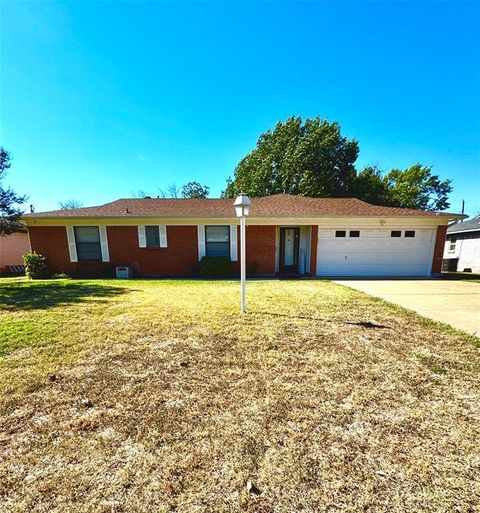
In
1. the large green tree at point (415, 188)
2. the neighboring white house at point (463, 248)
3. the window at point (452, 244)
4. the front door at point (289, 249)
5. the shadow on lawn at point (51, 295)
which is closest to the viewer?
the shadow on lawn at point (51, 295)

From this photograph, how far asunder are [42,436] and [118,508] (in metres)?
1.04

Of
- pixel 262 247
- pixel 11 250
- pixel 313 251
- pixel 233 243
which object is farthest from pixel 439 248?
pixel 11 250

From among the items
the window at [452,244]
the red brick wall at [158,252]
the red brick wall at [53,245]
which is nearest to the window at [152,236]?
the red brick wall at [158,252]

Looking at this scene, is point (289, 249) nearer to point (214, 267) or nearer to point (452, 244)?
point (214, 267)

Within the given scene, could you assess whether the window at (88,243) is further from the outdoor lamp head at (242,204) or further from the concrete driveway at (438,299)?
the concrete driveway at (438,299)

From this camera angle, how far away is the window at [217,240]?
11.5m

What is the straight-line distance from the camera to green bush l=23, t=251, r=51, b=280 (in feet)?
36.1

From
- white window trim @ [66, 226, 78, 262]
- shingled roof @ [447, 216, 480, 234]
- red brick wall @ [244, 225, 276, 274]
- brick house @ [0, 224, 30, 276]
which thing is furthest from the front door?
brick house @ [0, 224, 30, 276]

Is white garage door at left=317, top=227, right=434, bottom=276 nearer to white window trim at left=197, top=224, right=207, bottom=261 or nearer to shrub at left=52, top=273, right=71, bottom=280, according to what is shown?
white window trim at left=197, top=224, right=207, bottom=261

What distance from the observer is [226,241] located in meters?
11.6

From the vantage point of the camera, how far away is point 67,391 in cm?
270

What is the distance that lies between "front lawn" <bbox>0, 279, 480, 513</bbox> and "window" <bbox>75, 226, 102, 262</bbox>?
740 centimetres

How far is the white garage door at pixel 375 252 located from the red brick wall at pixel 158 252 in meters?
5.82

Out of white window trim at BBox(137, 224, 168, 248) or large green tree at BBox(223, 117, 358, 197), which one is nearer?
white window trim at BBox(137, 224, 168, 248)
